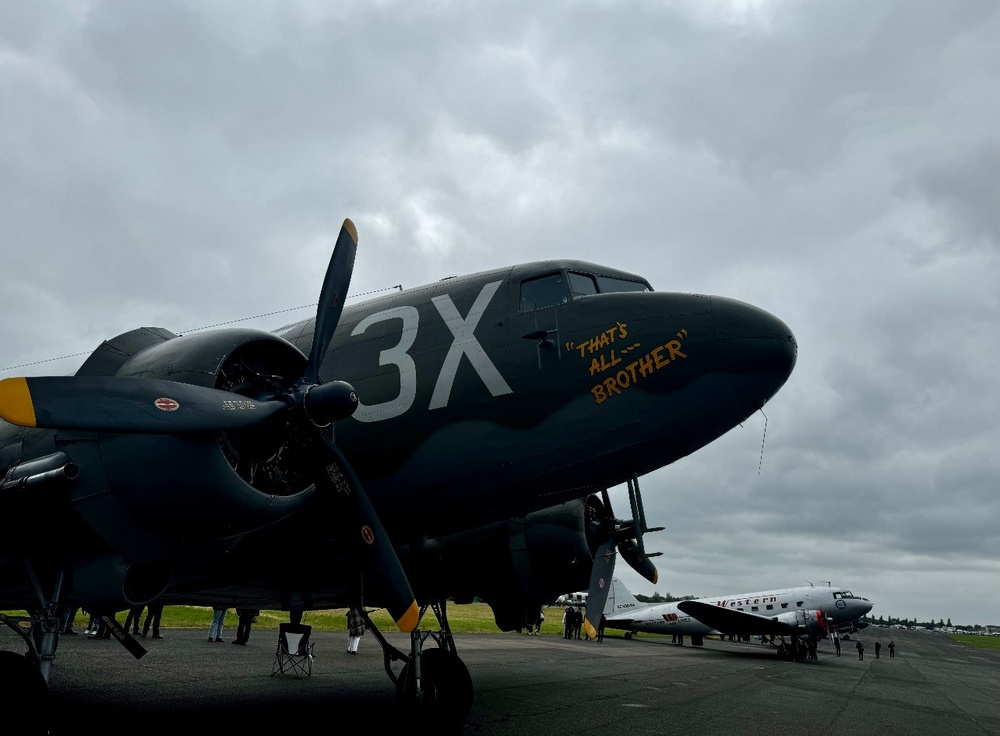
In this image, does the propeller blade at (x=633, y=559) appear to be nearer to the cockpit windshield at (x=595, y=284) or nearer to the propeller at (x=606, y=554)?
the propeller at (x=606, y=554)

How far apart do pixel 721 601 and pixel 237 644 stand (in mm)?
34736

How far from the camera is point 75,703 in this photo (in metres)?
13.1

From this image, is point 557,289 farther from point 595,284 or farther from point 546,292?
point 595,284

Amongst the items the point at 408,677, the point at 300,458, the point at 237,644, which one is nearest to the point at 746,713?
the point at 408,677

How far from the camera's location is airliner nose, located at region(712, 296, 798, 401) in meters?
9.17

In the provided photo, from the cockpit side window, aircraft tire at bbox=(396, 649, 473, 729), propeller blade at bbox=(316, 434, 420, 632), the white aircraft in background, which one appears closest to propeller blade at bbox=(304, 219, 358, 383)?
propeller blade at bbox=(316, 434, 420, 632)

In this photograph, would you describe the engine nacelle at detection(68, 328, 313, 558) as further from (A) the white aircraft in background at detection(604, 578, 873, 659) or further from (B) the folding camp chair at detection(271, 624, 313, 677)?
(A) the white aircraft in background at detection(604, 578, 873, 659)

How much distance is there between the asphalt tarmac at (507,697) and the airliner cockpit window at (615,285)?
7480 mm

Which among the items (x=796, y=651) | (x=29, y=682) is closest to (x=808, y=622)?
(x=796, y=651)

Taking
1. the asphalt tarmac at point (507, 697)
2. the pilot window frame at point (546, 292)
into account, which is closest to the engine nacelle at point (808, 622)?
the asphalt tarmac at point (507, 697)

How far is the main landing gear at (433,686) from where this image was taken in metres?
11.3

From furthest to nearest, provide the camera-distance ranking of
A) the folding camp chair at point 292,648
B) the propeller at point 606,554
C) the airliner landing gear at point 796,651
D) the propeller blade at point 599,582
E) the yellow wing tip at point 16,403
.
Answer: the airliner landing gear at point 796,651
the folding camp chair at point 292,648
the propeller at point 606,554
the propeller blade at point 599,582
the yellow wing tip at point 16,403

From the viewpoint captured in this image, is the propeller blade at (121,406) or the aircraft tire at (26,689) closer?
the propeller blade at (121,406)

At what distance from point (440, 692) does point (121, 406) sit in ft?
23.4
